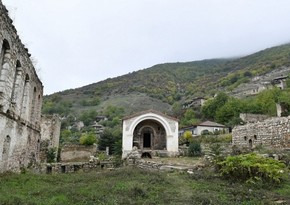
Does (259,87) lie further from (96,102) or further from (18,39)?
(18,39)

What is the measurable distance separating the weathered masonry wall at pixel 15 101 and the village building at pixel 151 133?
10.0m

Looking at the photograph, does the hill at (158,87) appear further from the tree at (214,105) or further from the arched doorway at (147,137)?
the arched doorway at (147,137)

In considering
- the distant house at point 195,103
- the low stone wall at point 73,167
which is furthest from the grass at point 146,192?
the distant house at point 195,103

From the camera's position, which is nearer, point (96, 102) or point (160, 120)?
A: point (160, 120)

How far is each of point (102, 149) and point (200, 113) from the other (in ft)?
105

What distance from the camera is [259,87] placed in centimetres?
7056

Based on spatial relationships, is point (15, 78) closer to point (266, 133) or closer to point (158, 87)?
point (266, 133)

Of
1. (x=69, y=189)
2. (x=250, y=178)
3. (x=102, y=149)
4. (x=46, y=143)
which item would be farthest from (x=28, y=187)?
(x=102, y=149)

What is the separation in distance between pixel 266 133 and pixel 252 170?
1054 centimetres

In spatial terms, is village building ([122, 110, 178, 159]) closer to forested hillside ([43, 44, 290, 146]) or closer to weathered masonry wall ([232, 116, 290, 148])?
weathered masonry wall ([232, 116, 290, 148])

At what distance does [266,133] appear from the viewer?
1975 centimetres

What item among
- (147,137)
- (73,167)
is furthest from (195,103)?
(73,167)

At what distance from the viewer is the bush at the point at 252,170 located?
9.93m

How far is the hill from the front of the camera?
8231 centimetres
